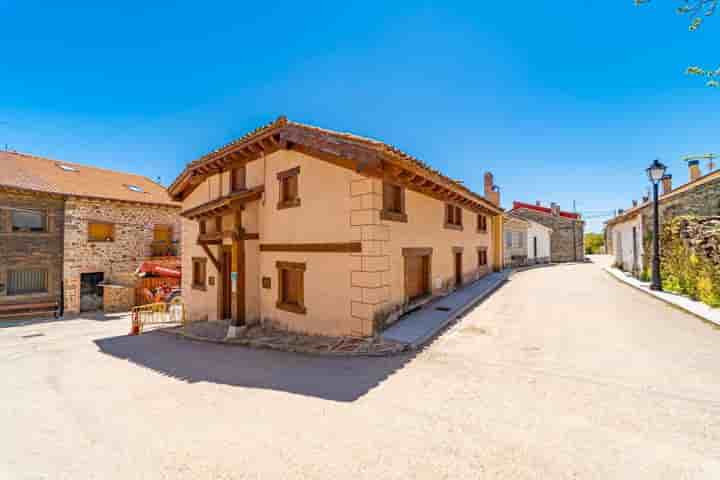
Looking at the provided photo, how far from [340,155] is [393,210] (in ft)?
6.78

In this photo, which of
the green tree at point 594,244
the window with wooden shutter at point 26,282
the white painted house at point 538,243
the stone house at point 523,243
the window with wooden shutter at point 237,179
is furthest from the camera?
the green tree at point 594,244

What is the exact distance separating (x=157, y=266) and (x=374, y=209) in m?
17.3

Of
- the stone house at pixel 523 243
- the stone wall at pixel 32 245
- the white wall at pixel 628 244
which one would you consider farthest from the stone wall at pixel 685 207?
the stone wall at pixel 32 245

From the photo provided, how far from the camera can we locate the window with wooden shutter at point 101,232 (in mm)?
19025

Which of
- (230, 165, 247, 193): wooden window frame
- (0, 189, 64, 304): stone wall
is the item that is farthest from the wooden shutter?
(230, 165, 247, 193): wooden window frame

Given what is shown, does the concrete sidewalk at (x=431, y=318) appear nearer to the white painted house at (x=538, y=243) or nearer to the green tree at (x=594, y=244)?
the white painted house at (x=538, y=243)

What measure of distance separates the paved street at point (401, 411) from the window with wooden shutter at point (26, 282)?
1438 centimetres

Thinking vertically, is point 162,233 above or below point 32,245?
above

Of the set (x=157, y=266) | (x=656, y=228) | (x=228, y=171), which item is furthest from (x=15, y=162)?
(x=656, y=228)

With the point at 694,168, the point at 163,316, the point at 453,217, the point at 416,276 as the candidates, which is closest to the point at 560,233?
the point at 694,168

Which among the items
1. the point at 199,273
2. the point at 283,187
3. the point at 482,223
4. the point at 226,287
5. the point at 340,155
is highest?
the point at 340,155

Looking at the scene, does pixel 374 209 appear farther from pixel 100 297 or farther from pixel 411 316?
pixel 100 297

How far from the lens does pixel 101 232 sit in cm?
1945

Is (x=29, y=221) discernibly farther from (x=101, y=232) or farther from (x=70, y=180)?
(x=70, y=180)
